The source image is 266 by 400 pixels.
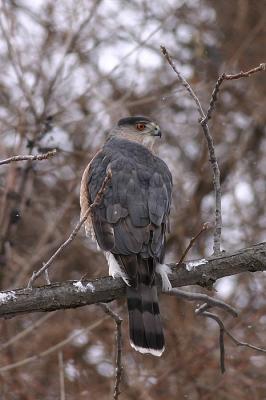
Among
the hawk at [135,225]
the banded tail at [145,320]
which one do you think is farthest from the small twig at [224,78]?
the banded tail at [145,320]

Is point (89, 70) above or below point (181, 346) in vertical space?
above

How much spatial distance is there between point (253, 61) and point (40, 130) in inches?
127

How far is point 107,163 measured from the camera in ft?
14.9

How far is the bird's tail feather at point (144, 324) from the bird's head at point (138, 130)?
1737mm

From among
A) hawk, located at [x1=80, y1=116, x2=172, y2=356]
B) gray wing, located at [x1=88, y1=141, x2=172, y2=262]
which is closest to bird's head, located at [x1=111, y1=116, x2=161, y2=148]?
hawk, located at [x1=80, y1=116, x2=172, y2=356]

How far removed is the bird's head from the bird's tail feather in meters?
1.74

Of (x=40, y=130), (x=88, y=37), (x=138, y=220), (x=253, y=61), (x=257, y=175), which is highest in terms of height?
(x=253, y=61)

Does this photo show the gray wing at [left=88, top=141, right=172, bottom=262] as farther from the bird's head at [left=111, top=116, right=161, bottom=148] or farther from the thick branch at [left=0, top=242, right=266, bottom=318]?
the bird's head at [left=111, top=116, right=161, bottom=148]

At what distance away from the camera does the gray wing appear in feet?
12.8

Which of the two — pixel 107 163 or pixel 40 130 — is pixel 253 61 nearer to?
pixel 40 130

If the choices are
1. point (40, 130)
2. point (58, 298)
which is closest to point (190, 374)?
point (40, 130)

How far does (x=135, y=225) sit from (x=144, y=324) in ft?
1.83

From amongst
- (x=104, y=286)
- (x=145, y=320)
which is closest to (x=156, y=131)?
→ (x=145, y=320)

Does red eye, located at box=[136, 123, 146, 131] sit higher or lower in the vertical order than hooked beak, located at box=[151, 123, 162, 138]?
higher
